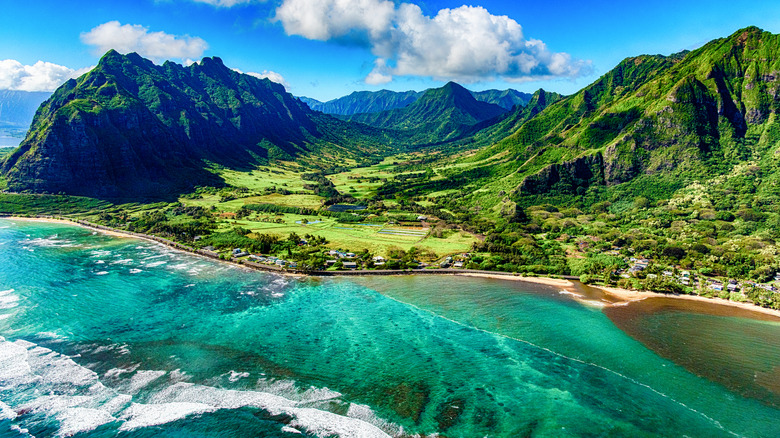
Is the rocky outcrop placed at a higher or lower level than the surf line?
higher

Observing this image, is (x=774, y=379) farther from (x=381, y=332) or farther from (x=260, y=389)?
(x=260, y=389)

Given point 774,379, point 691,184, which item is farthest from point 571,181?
point 774,379

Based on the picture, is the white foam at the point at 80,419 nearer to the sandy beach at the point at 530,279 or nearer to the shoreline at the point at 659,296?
the sandy beach at the point at 530,279

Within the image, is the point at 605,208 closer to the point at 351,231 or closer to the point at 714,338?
the point at 714,338

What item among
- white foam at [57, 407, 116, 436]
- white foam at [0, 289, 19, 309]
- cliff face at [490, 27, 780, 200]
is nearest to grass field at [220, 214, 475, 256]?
white foam at [0, 289, 19, 309]

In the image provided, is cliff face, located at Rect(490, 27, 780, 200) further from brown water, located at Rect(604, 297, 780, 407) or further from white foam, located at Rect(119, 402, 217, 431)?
white foam, located at Rect(119, 402, 217, 431)

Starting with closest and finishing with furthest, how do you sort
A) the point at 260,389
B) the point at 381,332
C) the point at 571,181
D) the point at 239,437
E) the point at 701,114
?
the point at 239,437 < the point at 260,389 < the point at 381,332 < the point at 701,114 < the point at 571,181

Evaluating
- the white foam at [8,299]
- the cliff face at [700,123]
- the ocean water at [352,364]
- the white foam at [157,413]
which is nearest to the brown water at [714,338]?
the ocean water at [352,364]
